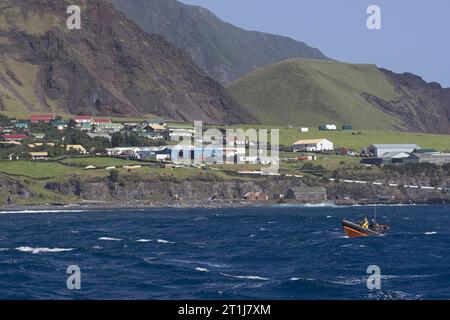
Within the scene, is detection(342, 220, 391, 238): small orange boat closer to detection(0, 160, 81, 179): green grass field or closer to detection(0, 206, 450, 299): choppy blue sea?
detection(0, 206, 450, 299): choppy blue sea

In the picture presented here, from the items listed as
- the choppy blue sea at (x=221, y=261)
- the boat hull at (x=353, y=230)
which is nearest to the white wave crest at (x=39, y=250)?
the choppy blue sea at (x=221, y=261)

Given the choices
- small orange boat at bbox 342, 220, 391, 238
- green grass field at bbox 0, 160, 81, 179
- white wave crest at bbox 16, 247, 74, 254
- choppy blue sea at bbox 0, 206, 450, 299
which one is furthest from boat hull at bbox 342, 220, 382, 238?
green grass field at bbox 0, 160, 81, 179

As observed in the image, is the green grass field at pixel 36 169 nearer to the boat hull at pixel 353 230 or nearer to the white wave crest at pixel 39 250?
the boat hull at pixel 353 230

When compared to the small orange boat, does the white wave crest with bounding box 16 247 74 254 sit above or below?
below

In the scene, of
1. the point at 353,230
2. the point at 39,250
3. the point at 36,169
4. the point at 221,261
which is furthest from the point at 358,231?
the point at 36,169

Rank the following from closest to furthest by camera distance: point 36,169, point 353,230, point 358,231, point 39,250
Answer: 1. point 39,250
2. point 353,230
3. point 358,231
4. point 36,169

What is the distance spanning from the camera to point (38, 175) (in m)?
193

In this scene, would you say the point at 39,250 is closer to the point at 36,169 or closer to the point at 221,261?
the point at 221,261

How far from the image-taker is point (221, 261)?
72312 millimetres

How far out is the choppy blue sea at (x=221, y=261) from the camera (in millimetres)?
55344

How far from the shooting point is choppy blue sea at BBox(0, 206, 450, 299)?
182 feet

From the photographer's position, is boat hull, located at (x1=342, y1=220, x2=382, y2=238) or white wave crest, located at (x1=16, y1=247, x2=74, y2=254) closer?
white wave crest, located at (x1=16, y1=247, x2=74, y2=254)
